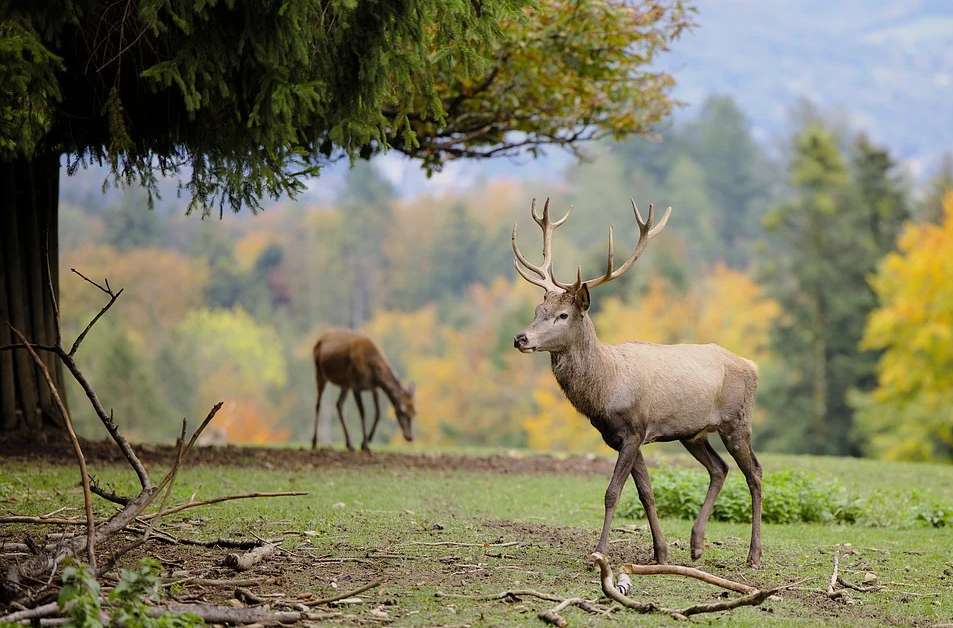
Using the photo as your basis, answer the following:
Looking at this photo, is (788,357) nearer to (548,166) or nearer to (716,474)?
(716,474)

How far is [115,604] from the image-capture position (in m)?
5.75

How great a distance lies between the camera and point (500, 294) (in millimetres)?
69438

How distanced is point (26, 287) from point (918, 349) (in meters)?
24.9

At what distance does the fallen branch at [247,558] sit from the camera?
7043 mm

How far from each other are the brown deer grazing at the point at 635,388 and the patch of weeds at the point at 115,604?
3032mm

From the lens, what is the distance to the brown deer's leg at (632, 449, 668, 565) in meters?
7.95

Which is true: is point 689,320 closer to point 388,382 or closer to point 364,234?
point 388,382

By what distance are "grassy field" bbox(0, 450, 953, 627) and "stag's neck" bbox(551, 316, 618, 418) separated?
1126mm

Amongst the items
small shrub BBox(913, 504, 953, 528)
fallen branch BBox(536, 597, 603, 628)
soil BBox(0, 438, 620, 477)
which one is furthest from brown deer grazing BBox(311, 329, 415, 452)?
fallen branch BBox(536, 597, 603, 628)

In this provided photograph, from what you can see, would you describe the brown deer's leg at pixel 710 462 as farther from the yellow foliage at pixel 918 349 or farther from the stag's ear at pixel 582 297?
the yellow foliage at pixel 918 349

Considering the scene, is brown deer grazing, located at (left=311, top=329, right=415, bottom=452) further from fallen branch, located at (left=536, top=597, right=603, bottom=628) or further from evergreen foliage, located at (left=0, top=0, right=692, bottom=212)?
fallen branch, located at (left=536, top=597, right=603, bottom=628)

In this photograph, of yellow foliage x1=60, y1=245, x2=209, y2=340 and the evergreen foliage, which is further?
yellow foliage x1=60, y1=245, x2=209, y2=340

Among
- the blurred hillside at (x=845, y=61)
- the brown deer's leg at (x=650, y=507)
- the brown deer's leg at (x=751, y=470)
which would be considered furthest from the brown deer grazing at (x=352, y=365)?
the blurred hillside at (x=845, y=61)

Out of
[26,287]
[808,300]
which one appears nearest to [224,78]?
[26,287]
